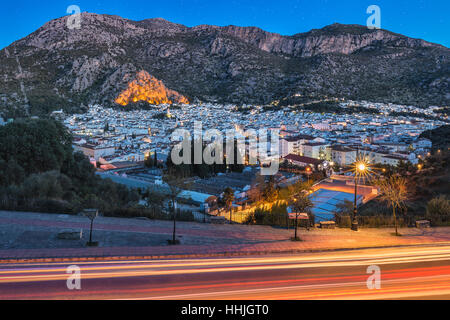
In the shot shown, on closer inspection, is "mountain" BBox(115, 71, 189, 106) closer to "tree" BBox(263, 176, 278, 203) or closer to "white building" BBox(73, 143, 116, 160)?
"white building" BBox(73, 143, 116, 160)

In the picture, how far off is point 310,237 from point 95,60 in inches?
3407

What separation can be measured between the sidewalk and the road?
0.78 metres

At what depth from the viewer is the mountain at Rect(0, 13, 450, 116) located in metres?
76.6

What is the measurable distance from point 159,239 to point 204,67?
95075 mm

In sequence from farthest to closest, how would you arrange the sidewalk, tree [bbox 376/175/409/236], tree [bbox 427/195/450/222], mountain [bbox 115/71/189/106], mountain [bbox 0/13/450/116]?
mountain [bbox 115/71/189/106] < mountain [bbox 0/13/450/116] < tree [bbox 427/195/450/222] < tree [bbox 376/175/409/236] < the sidewalk

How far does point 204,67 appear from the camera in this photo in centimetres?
9512

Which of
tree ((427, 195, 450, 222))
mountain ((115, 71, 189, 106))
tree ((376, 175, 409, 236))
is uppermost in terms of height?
mountain ((115, 71, 189, 106))

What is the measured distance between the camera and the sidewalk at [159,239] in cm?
421

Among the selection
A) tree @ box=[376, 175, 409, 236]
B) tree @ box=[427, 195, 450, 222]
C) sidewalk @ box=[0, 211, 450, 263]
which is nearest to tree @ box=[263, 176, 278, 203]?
tree @ box=[376, 175, 409, 236]

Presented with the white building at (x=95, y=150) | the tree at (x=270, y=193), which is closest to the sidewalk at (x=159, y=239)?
the tree at (x=270, y=193)

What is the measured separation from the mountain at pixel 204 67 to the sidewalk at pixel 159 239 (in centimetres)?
6863

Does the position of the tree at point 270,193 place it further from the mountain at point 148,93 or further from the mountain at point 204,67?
the mountain at point 148,93

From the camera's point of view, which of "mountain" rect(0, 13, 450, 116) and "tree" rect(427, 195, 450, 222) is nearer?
"tree" rect(427, 195, 450, 222)
